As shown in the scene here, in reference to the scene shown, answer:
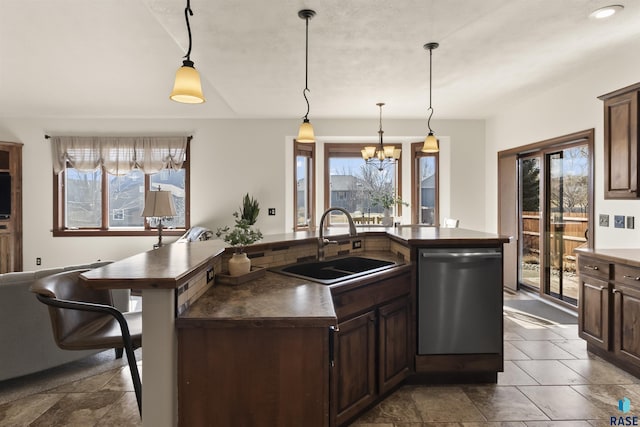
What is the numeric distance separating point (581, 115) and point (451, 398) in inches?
130

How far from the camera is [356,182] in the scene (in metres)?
6.61

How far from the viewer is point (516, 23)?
111 inches

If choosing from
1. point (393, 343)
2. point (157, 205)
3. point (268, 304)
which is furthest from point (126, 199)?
point (268, 304)

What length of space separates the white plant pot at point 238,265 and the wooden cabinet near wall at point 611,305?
263 cm

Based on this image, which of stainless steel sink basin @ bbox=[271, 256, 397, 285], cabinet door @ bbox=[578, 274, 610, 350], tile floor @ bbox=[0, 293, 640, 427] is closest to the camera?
tile floor @ bbox=[0, 293, 640, 427]

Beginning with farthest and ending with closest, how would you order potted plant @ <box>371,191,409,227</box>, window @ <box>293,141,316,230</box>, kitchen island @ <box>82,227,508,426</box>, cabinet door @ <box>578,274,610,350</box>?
window @ <box>293,141,316,230</box>
potted plant @ <box>371,191,409,227</box>
cabinet door @ <box>578,274,610,350</box>
kitchen island @ <box>82,227,508,426</box>

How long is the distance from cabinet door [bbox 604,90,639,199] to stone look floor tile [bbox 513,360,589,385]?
1.49m

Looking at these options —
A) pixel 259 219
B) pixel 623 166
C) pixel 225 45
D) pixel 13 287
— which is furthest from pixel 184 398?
pixel 259 219

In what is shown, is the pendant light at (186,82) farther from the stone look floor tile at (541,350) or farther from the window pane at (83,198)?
the window pane at (83,198)

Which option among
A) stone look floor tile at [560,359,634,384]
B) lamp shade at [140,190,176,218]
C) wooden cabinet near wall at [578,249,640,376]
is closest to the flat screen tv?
lamp shade at [140,190,176,218]

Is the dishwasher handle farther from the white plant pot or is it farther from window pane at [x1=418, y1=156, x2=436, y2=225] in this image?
window pane at [x1=418, y1=156, x2=436, y2=225]

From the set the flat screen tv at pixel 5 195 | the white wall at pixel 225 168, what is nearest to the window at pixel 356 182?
the white wall at pixel 225 168

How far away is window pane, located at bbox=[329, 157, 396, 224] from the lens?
6.56 m

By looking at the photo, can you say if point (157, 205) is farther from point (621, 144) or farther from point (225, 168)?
point (621, 144)
